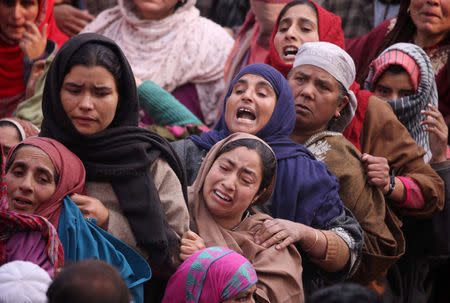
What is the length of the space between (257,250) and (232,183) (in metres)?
0.35

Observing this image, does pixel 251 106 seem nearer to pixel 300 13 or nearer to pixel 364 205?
pixel 364 205

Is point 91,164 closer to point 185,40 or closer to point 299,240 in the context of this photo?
point 299,240

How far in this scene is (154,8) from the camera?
19.2ft

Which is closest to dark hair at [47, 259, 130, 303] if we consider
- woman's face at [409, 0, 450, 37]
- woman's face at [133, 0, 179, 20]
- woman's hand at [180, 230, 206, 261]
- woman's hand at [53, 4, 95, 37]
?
woman's hand at [180, 230, 206, 261]

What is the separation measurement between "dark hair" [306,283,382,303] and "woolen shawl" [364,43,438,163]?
101 inches

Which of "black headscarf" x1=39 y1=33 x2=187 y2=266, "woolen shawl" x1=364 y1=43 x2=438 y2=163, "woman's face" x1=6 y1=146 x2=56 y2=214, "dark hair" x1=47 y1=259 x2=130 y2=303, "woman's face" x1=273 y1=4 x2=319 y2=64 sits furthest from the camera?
"woman's face" x1=273 y1=4 x2=319 y2=64

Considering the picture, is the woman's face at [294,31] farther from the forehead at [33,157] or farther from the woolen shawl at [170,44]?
the forehead at [33,157]

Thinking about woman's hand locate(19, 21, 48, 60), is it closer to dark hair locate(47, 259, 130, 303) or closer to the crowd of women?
the crowd of women

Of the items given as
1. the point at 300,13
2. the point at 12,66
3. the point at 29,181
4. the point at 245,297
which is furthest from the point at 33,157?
the point at 12,66

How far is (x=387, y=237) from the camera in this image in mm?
4223

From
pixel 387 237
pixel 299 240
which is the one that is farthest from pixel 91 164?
pixel 387 237

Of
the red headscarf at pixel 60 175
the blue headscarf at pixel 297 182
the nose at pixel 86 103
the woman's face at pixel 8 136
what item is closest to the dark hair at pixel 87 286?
the red headscarf at pixel 60 175

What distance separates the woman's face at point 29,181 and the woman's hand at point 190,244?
0.67m

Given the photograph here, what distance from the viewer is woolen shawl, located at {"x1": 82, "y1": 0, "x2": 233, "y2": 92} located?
5.79 meters
